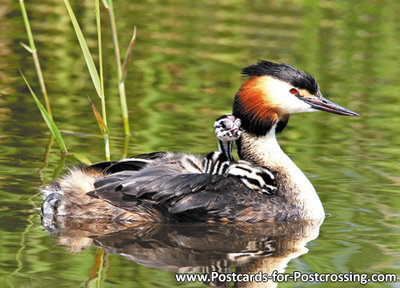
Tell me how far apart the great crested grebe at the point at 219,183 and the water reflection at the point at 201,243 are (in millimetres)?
104

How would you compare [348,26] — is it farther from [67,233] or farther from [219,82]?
[67,233]

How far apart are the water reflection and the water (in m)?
0.02

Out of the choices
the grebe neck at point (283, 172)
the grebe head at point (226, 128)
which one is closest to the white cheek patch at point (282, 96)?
the grebe neck at point (283, 172)

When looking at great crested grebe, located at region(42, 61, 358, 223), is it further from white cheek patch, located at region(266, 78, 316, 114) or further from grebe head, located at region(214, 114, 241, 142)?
grebe head, located at region(214, 114, 241, 142)

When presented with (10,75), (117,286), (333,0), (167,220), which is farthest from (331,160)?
(333,0)

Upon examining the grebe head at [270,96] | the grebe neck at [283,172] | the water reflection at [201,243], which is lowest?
the water reflection at [201,243]

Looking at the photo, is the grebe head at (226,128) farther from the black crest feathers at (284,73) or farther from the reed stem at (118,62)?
the reed stem at (118,62)

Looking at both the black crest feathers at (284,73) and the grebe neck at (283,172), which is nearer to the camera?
the grebe neck at (283,172)

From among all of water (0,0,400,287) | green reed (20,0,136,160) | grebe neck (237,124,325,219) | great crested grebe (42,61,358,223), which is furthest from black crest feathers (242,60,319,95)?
green reed (20,0,136,160)

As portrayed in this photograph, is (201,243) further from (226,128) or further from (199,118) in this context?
(199,118)

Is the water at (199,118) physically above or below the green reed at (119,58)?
below

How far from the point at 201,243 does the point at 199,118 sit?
3756 mm

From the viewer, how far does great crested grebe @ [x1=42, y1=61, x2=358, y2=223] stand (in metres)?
6.46

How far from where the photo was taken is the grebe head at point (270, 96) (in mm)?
6977
